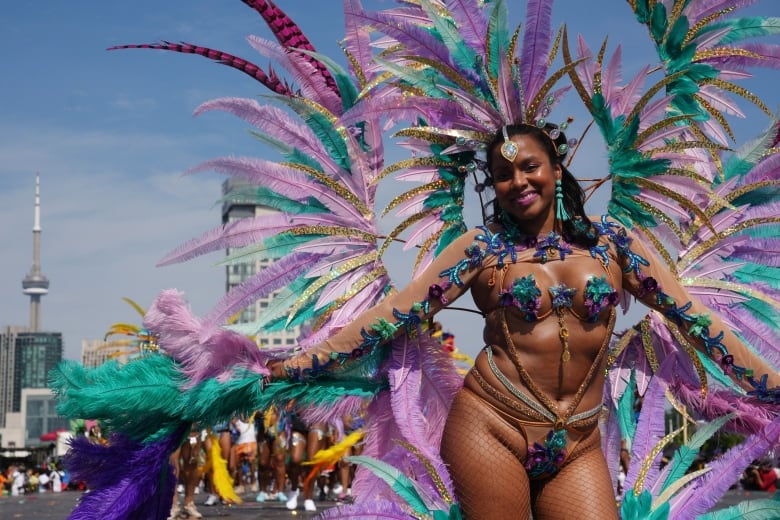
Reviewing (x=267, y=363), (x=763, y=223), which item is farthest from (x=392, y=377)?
(x=763, y=223)

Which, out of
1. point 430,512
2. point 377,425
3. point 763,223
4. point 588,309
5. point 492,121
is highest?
point 492,121

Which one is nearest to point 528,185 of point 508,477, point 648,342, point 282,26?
point 508,477

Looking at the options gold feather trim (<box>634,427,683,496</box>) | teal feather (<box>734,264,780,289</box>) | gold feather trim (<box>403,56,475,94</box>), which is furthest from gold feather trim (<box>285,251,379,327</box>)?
teal feather (<box>734,264,780,289</box>)

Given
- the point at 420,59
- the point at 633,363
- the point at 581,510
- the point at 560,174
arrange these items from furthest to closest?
1. the point at 633,363
2. the point at 420,59
3. the point at 560,174
4. the point at 581,510

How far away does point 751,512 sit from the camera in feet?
13.5

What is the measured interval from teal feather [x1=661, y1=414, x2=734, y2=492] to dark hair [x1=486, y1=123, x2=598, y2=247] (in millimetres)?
1011

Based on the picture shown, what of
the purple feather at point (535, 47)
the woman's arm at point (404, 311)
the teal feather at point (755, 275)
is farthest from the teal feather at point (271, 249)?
the teal feather at point (755, 275)

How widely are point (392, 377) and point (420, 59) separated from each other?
1286 millimetres

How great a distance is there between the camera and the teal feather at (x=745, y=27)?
15.4ft

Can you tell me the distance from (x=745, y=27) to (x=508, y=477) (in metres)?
2.35

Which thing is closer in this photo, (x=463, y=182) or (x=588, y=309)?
(x=588, y=309)

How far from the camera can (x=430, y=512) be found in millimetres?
4047

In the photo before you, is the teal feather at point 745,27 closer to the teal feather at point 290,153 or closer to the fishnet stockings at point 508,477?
the teal feather at point 290,153

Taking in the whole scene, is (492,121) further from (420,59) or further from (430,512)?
(430,512)
